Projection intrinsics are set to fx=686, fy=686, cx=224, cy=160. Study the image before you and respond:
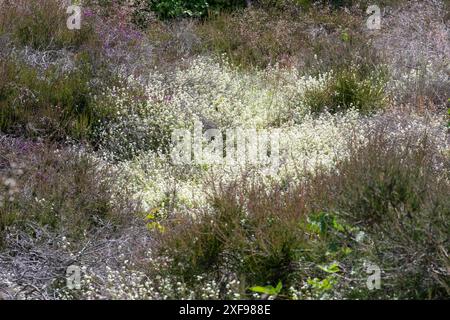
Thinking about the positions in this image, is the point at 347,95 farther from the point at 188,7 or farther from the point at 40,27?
the point at 188,7

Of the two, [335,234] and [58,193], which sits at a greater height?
[335,234]

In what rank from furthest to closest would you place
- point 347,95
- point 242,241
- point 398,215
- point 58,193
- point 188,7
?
1. point 188,7
2. point 347,95
3. point 58,193
4. point 242,241
5. point 398,215

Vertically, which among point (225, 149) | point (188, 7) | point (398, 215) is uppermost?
point (188, 7)

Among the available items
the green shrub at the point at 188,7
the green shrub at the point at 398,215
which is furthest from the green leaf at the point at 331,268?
the green shrub at the point at 188,7

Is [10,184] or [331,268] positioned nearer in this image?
[331,268]

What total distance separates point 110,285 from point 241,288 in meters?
0.83

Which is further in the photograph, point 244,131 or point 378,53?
point 378,53

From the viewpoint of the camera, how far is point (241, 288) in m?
3.98

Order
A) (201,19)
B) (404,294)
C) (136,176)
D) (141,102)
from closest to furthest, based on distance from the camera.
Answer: (404,294)
(136,176)
(141,102)
(201,19)

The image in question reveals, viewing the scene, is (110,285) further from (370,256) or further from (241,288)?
(370,256)

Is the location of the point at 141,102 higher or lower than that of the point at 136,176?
higher

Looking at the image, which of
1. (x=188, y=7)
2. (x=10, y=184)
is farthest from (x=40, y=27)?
(x=188, y=7)

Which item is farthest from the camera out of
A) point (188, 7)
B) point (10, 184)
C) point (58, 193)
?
point (188, 7)

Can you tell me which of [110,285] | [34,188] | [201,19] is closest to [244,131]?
[34,188]
